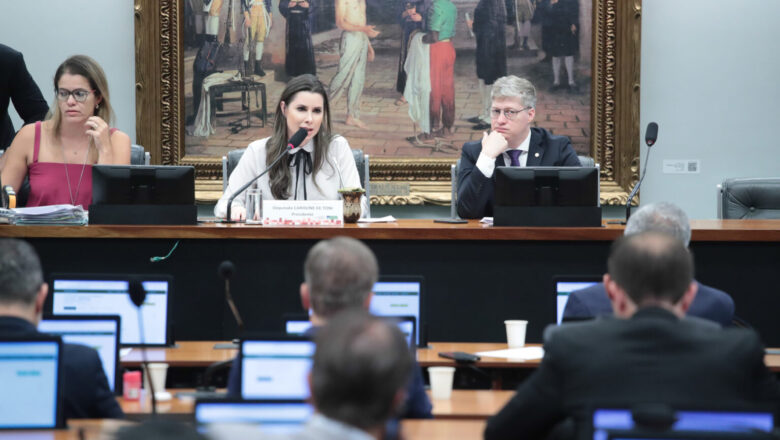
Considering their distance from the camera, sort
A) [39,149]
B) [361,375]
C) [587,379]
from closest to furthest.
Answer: [361,375]
[587,379]
[39,149]

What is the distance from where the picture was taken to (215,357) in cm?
303

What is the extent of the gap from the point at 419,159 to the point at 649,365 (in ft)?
14.5

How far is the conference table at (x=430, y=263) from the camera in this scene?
3.80 metres

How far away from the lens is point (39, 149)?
4379mm

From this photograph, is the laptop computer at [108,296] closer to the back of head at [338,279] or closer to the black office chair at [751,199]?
the back of head at [338,279]

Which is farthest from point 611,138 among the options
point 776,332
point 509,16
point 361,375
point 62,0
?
point 361,375

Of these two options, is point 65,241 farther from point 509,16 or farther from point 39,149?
point 509,16

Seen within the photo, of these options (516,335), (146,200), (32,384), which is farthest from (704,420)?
(146,200)

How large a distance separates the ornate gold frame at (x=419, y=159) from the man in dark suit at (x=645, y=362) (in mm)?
4185

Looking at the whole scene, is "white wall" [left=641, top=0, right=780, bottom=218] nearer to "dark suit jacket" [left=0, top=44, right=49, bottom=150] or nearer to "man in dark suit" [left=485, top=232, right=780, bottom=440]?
"dark suit jacket" [left=0, top=44, right=49, bottom=150]

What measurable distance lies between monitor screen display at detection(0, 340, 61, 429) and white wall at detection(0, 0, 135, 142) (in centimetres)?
446

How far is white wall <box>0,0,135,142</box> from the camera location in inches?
245

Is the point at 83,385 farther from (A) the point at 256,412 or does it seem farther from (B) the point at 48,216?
(B) the point at 48,216

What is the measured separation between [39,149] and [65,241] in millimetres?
755
